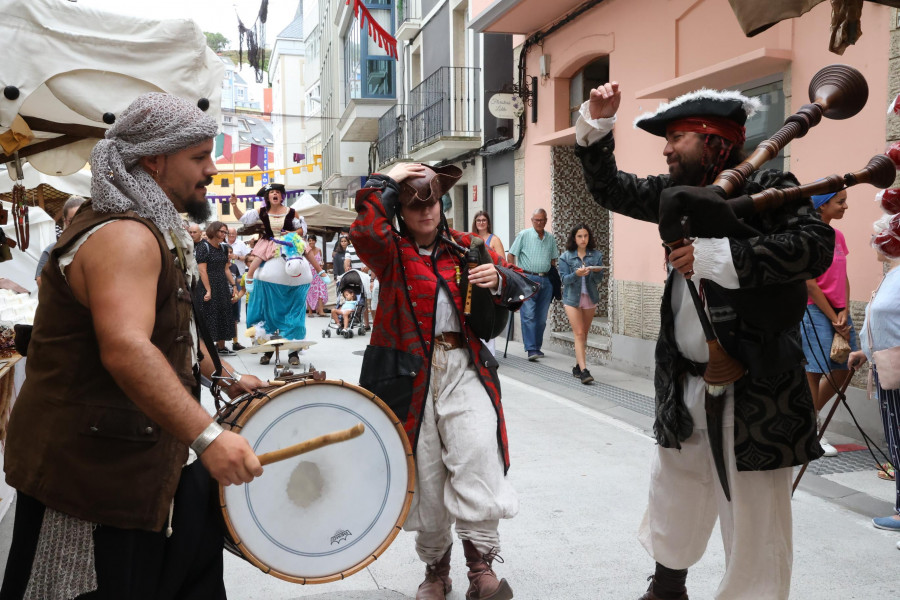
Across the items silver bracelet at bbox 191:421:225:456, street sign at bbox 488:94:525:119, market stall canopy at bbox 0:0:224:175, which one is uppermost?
street sign at bbox 488:94:525:119

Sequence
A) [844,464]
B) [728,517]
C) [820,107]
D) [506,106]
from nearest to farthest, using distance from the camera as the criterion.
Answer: [820,107]
[728,517]
[844,464]
[506,106]

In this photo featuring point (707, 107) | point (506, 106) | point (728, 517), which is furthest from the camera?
point (506, 106)

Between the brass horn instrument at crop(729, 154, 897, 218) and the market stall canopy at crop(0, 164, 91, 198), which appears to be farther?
the market stall canopy at crop(0, 164, 91, 198)

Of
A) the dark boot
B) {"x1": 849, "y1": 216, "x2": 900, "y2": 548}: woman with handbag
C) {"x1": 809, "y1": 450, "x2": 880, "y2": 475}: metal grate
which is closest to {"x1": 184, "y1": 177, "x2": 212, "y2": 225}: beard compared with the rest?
the dark boot

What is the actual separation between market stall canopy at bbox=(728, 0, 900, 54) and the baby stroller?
11.0 meters

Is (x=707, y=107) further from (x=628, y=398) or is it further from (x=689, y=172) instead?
(x=628, y=398)

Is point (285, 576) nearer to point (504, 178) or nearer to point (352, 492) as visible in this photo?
point (352, 492)

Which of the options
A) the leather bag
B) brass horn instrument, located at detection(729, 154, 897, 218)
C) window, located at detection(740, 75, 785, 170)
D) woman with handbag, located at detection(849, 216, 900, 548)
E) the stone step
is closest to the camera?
brass horn instrument, located at detection(729, 154, 897, 218)

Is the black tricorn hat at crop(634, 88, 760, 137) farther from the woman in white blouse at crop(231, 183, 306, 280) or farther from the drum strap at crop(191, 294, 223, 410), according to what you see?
the woman in white blouse at crop(231, 183, 306, 280)

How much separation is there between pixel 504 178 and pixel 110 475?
1188cm

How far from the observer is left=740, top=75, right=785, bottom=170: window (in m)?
7.18

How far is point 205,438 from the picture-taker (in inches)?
75.5

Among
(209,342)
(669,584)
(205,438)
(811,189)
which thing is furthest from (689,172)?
(205,438)

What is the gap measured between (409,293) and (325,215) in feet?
69.0
